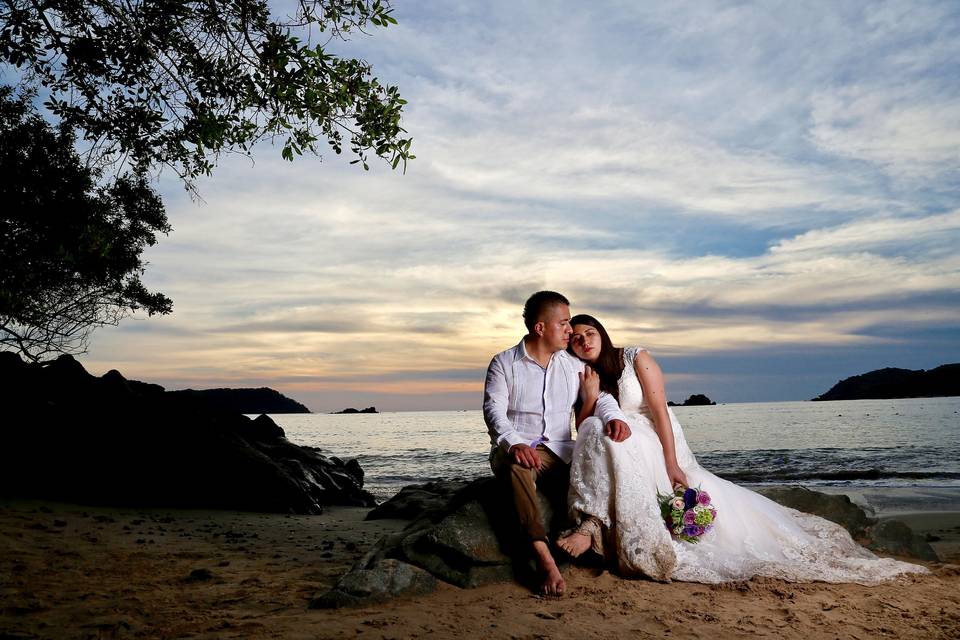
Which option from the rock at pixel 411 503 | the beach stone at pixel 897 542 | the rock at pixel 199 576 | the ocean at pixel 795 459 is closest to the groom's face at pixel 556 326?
the rock at pixel 199 576

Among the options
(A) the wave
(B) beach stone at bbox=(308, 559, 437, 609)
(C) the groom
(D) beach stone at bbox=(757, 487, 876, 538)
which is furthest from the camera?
(A) the wave

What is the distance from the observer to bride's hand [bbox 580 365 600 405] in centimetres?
643

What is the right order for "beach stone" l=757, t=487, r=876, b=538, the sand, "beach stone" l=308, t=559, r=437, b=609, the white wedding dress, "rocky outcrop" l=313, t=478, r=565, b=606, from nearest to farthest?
the sand < "beach stone" l=308, t=559, r=437, b=609 < "rocky outcrop" l=313, t=478, r=565, b=606 < the white wedding dress < "beach stone" l=757, t=487, r=876, b=538

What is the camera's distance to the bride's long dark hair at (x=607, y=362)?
6.52 metres

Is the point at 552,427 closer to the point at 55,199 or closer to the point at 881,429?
the point at 55,199

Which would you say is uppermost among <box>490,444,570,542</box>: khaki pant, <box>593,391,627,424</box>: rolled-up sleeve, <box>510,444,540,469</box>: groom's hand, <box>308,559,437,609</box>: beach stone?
<box>593,391,627,424</box>: rolled-up sleeve

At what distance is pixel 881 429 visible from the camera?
38.8 metres

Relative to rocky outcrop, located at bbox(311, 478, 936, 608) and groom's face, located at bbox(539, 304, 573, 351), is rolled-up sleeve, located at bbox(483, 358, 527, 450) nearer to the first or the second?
groom's face, located at bbox(539, 304, 573, 351)

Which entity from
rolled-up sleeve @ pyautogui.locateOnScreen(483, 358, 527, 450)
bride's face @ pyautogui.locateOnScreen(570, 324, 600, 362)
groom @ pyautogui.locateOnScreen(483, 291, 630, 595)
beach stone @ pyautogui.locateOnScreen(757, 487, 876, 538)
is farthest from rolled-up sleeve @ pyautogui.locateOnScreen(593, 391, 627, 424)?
beach stone @ pyautogui.locateOnScreen(757, 487, 876, 538)

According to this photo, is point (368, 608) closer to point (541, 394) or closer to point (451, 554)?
point (451, 554)

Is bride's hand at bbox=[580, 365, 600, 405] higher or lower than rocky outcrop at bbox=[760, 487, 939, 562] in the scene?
higher

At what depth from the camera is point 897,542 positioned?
24.0 feet

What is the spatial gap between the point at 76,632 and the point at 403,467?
22.6 metres

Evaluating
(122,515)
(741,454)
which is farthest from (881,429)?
(122,515)
